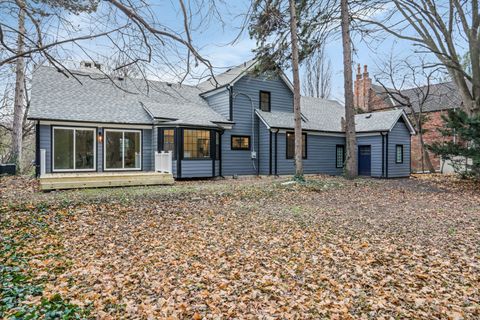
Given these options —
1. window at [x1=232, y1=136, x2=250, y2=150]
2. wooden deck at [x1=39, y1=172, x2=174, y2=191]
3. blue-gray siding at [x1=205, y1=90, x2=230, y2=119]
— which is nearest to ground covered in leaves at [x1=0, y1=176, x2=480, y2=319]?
wooden deck at [x1=39, y1=172, x2=174, y2=191]

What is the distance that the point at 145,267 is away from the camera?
4.33m

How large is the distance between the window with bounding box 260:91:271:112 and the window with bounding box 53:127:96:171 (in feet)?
29.5

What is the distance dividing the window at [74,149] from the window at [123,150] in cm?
60

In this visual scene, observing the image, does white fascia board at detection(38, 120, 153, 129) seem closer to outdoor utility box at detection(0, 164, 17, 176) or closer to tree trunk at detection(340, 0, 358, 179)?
outdoor utility box at detection(0, 164, 17, 176)

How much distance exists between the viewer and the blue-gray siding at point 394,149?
61.3 feet

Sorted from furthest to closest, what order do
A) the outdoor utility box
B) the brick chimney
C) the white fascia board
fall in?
1. the brick chimney
2. the outdoor utility box
3. the white fascia board

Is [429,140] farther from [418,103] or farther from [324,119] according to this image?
[324,119]

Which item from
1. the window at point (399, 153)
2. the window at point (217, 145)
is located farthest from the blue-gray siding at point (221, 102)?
the window at point (399, 153)

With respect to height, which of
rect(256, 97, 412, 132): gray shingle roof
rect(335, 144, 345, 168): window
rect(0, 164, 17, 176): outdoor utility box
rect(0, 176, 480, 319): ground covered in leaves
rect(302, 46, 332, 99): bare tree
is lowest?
rect(0, 176, 480, 319): ground covered in leaves

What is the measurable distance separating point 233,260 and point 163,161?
9.74m

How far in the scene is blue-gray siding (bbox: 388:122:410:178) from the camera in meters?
18.7

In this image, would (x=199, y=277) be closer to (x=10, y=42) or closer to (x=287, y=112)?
(x=10, y=42)

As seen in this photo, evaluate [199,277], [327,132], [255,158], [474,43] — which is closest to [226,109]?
[255,158]

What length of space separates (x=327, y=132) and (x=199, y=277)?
16488 mm
